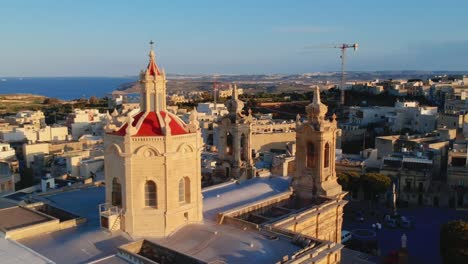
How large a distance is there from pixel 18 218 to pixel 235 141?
15.5 metres

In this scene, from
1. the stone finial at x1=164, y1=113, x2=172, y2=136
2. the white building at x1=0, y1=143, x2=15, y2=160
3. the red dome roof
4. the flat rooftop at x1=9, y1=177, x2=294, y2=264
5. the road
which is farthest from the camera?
the white building at x1=0, y1=143, x2=15, y2=160

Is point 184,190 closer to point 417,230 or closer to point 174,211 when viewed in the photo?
point 174,211

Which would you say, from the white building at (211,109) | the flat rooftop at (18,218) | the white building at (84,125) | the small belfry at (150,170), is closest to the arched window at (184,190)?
the small belfry at (150,170)

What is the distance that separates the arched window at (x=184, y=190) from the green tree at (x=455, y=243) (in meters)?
21.8

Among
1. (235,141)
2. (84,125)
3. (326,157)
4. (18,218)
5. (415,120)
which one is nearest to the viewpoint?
(18,218)

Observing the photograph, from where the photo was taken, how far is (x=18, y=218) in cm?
2366

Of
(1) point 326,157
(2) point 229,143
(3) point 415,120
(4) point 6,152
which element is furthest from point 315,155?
(3) point 415,120

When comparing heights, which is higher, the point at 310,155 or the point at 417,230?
the point at 310,155

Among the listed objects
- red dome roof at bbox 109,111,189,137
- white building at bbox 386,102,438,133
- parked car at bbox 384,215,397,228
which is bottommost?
parked car at bbox 384,215,397,228

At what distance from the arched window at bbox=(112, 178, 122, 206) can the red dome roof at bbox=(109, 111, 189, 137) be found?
2539 mm

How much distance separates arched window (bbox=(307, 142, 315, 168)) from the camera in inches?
1194

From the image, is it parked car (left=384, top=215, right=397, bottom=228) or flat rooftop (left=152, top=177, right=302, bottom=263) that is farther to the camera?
parked car (left=384, top=215, right=397, bottom=228)

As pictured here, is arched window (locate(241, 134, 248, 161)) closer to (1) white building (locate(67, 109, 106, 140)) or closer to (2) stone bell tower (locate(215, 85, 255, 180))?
(2) stone bell tower (locate(215, 85, 255, 180))

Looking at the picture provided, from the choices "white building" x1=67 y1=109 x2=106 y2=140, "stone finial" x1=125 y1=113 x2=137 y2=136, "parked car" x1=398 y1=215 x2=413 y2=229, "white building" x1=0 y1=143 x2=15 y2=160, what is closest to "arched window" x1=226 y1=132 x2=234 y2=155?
"stone finial" x1=125 y1=113 x2=137 y2=136
